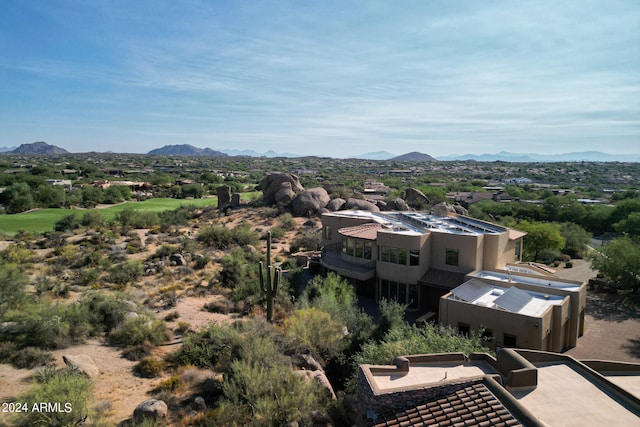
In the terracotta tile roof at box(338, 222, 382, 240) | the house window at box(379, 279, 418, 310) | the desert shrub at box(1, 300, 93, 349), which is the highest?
the terracotta tile roof at box(338, 222, 382, 240)

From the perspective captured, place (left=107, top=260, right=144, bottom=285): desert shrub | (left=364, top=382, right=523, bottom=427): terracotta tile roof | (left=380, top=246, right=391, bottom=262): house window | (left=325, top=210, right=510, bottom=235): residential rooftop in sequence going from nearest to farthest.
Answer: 1. (left=364, top=382, right=523, bottom=427): terracotta tile roof
2. (left=380, top=246, right=391, bottom=262): house window
3. (left=325, top=210, right=510, bottom=235): residential rooftop
4. (left=107, top=260, right=144, bottom=285): desert shrub

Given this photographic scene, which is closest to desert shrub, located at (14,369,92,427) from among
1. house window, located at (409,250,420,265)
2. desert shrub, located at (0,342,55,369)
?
desert shrub, located at (0,342,55,369)

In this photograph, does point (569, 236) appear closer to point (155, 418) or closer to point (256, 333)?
point (256, 333)

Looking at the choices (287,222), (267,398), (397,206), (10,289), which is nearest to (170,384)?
(267,398)

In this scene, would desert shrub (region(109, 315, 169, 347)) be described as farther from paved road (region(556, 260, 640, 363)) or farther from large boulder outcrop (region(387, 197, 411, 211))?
large boulder outcrop (region(387, 197, 411, 211))

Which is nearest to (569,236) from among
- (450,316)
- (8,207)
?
(450,316)

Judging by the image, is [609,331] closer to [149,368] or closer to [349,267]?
[349,267]
